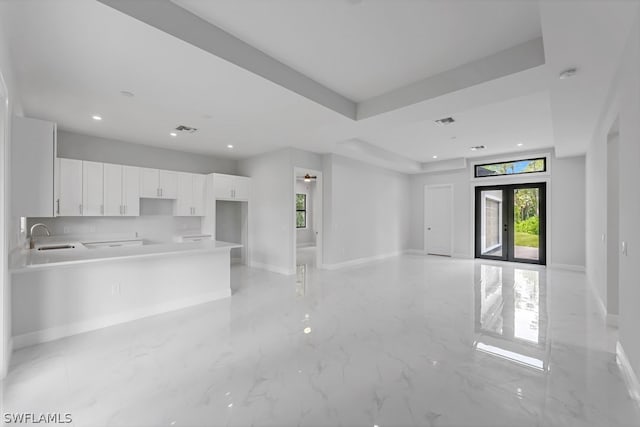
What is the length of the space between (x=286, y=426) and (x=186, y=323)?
2.14 meters

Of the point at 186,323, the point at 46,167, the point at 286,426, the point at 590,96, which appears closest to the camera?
the point at 286,426

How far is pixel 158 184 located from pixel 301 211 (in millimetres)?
6323

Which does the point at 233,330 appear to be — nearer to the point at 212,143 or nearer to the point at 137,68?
the point at 137,68

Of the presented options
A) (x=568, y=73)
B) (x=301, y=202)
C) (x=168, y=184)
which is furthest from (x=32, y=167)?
(x=301, y=202)

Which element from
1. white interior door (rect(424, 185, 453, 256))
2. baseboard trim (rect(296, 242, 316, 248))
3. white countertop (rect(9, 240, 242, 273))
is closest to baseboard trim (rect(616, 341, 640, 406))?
white countertop (rect(9, 240, 242, 273))

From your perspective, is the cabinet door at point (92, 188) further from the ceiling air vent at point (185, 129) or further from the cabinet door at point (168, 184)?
the ceiling air vent at point (185, 129)

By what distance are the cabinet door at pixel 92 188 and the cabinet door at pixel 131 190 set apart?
335mm

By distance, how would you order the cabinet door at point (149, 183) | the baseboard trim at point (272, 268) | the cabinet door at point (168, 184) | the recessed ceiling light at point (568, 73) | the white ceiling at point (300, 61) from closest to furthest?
the white ceiling at point (300, 61) → the recessed ceiling light at point (568, 73) → the cabinet door at point (149, 183) → the cabinet door at point (168, 184) → the baseboard trim at point (272, 268)

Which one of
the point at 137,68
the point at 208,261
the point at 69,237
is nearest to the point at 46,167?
the point at 137,68

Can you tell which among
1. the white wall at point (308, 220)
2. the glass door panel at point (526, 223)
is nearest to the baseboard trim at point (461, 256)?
the glass door panel at point (526, 223)

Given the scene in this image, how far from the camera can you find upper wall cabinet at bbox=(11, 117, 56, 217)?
2.61m

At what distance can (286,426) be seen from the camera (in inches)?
67.9

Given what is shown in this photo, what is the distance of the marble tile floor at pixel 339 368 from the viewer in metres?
1.84

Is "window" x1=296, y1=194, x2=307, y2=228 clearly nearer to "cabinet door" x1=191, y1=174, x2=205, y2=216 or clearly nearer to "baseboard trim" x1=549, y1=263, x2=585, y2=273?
"cabinet door" x1=191, y1=174, x2=205, y2=216
